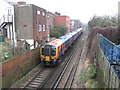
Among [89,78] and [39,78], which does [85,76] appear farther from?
[39,78]

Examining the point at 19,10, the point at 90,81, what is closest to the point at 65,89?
the point at 90,81

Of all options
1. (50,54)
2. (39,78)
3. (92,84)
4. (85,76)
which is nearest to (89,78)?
(85,76)

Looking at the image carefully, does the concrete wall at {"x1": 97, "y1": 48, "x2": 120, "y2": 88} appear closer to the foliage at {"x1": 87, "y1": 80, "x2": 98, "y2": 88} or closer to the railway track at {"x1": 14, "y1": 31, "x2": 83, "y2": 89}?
the foliage at {"x1": 87, "y1": 80, "x2": 98, "y2": 88}

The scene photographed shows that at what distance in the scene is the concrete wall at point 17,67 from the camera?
9.46 m

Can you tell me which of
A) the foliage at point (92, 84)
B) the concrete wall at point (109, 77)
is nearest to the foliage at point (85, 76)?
the foliage at point (92, 84)

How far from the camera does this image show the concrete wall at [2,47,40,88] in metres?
9.46

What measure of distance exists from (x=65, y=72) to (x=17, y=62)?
481 centimetres

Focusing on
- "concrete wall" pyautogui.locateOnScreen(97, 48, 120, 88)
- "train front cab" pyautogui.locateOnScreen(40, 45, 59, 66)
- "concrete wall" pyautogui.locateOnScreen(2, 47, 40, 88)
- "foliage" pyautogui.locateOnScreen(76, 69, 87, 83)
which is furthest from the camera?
"train front cab" pyautogui.locateOnScreen(40, 45, 59, 66)

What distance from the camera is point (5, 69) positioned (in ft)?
31.1

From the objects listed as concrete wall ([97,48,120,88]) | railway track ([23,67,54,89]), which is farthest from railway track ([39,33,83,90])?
concrete wall ([97,48,120,88])

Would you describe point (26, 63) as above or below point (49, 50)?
below

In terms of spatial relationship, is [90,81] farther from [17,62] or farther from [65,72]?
[17,62]

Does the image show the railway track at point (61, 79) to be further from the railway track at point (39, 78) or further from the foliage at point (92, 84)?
the foliage at point (92, 84)

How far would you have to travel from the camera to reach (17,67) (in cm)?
1106
